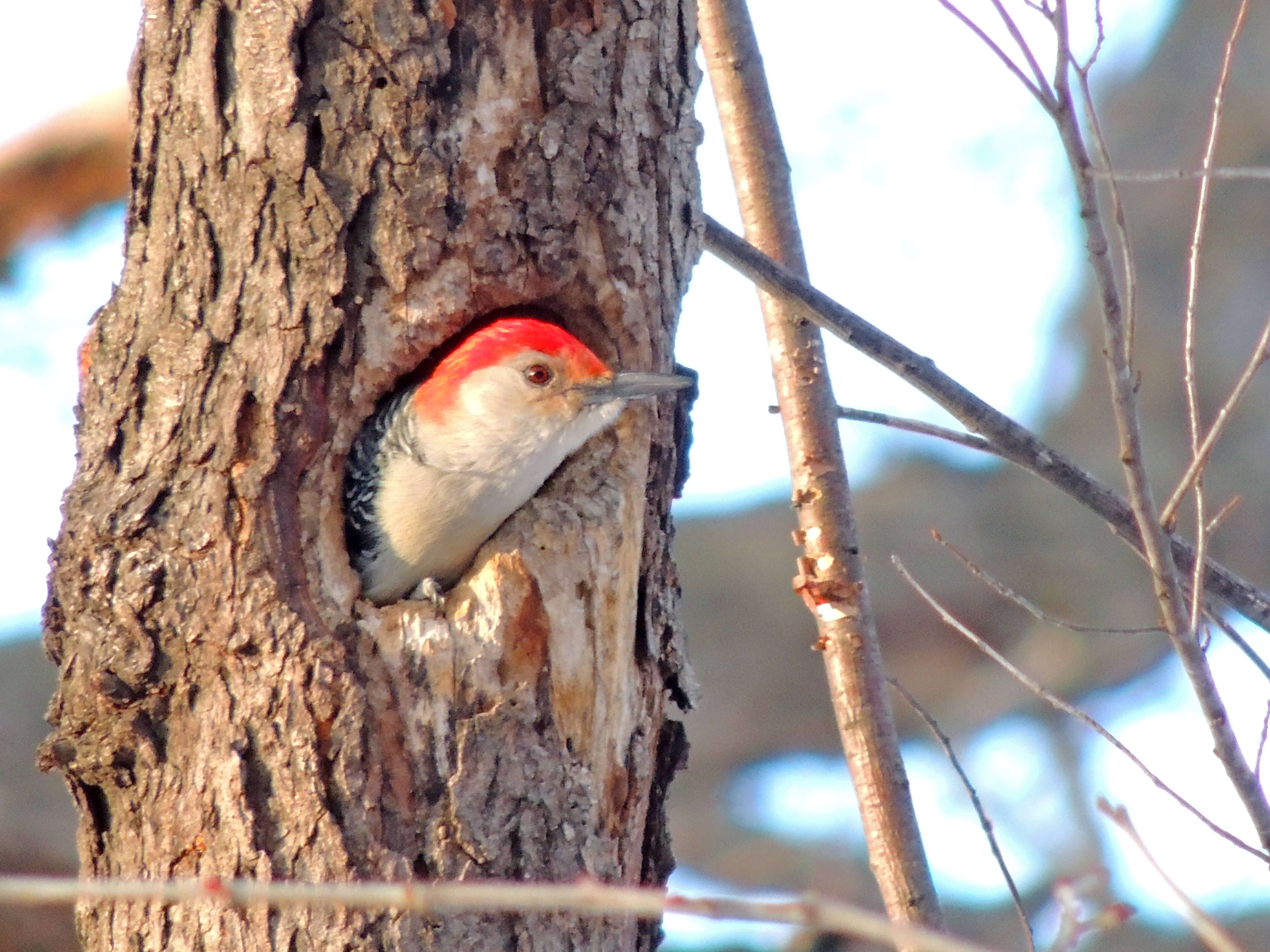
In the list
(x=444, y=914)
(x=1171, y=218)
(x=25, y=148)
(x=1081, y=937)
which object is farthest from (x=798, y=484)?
(x=1171, y=218)

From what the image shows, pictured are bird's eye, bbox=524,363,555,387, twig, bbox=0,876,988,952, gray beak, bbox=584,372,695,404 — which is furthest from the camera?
bird's eye, bbox=524,363,555,387

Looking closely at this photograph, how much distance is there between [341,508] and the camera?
367 cm

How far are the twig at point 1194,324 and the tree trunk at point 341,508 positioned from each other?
135 cm

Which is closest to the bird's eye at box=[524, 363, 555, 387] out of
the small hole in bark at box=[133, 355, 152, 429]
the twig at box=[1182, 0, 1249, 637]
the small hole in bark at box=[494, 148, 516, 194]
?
the small hole in bark at box=[494, 148, 516, 194]

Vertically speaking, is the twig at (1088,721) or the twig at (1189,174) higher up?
the twig at (1189,174)

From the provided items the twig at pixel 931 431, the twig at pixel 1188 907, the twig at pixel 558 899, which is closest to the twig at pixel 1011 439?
the twig at pixel 931 431

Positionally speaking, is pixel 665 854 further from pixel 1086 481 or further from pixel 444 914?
pixel 1086 481

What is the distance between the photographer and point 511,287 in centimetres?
371

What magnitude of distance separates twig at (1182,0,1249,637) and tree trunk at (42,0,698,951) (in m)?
1.35

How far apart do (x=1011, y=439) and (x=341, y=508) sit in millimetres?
1721

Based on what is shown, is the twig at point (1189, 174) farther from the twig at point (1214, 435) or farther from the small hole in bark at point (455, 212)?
the small hole in bark at point (455, 212)

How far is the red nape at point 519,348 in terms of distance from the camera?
3.99 m

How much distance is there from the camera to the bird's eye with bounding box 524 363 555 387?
4.10m

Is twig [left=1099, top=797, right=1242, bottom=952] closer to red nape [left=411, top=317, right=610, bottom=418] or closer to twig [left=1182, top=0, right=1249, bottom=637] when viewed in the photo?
twig [left=1182, top=0, right=1249, bottom=637]
